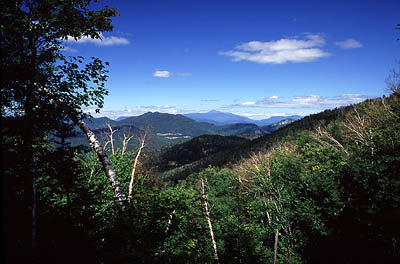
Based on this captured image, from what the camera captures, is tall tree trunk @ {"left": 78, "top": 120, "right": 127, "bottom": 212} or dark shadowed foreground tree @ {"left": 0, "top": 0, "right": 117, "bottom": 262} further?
tall tree trunk @ {"left": 78, "top": 120, "right": 127, "bottom": 212}

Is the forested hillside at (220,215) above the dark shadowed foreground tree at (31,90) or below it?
below

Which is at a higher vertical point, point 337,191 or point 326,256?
point 337,191

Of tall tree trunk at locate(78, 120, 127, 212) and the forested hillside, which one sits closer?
the forested hillside

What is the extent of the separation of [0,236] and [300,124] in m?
199

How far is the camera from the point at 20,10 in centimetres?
613

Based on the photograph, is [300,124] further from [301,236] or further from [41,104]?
[41,104]

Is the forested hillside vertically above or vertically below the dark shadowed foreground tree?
below

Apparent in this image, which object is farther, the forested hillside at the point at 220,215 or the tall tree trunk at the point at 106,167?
the tall tree trunk at the point at 106,167

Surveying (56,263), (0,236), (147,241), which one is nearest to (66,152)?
(0,236)

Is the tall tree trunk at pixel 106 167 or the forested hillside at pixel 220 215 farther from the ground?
the tall tree trunk at pixel 106 167

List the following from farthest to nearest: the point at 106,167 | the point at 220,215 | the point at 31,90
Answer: the point at 220,215, the point at 106,167, the point at 31,90

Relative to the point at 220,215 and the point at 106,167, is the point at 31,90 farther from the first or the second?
the point at 220,215

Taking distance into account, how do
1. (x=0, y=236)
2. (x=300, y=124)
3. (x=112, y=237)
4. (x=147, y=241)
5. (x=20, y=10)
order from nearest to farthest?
(x=0, y=236)
(x=20, y=10)
(x=112, y=237)
(x=147, y=241)
(x=300, y=124)

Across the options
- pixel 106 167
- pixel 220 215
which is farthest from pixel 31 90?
pixel 220 215
